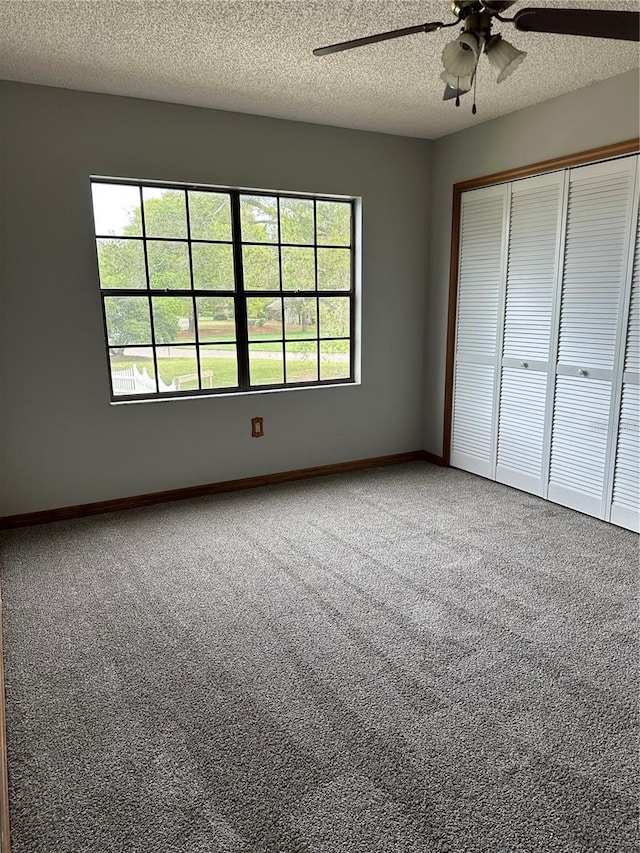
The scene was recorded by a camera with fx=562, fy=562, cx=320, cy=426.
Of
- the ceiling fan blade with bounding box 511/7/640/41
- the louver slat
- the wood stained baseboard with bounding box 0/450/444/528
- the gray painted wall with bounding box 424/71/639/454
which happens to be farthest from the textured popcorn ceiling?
the wood stained baseboard with bounding box 0/450/444/528

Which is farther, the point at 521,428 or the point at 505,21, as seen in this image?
the point at 521,428

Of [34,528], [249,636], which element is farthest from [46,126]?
[249,636]

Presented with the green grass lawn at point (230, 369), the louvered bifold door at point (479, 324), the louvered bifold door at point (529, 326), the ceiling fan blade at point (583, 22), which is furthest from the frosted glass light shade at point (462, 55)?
the green grass lawn at point (230, 369)

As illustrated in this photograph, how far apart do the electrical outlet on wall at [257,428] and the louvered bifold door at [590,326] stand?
199 centimetres

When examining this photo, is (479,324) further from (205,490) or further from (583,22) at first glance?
(583,22)

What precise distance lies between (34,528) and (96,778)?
2.11 metres

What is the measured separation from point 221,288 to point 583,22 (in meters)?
2.62

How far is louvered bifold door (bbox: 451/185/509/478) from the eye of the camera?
3.91 meters

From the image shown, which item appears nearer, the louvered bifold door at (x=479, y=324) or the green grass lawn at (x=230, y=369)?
the green grass lawn at (x=230, y=369)

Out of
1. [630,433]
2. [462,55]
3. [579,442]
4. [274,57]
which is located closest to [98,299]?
[274,57]

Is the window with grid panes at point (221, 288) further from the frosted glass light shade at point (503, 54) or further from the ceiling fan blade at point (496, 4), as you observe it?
the ceiling fan blade at point (496, 4)

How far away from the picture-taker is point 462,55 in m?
1.74

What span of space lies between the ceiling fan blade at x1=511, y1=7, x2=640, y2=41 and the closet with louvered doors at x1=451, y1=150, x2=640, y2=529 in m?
1.55

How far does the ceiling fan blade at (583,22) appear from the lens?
1.62 meters
